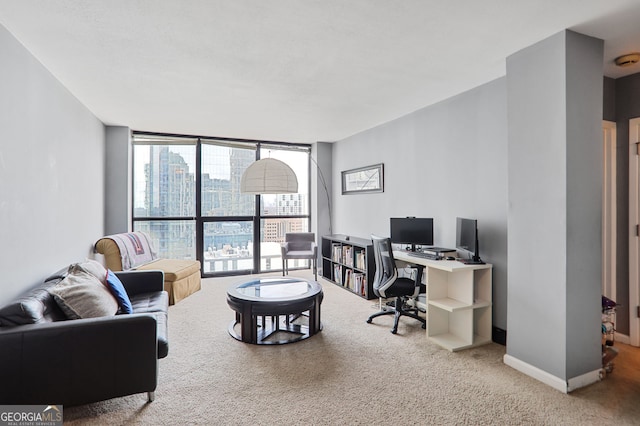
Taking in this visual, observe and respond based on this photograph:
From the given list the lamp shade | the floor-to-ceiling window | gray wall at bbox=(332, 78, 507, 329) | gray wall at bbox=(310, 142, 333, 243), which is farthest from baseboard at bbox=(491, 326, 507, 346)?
the floor-to-ceiling window

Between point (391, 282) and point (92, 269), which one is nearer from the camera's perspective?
point (92, 269)

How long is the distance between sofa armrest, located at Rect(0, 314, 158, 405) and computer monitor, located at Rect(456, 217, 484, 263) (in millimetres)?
2744

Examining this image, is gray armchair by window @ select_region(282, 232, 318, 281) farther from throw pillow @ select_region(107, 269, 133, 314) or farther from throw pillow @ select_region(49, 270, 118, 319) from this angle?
throw pillow @ select_region(49, 270, 118, 319)

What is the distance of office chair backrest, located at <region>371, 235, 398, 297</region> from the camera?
135 inches

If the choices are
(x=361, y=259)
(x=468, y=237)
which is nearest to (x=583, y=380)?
(x=468, y=237)

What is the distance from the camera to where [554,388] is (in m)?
2.37

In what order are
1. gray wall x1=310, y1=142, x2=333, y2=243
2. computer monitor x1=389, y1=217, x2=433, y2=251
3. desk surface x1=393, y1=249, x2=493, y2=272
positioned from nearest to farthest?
1. desk surface x1=393, y1=249, x2=493, y2=272
2. computer monitor x1=389, y1=217, x2=433, y2=251
3. gray wall x1=310, y1=142, x2=333, y2=243

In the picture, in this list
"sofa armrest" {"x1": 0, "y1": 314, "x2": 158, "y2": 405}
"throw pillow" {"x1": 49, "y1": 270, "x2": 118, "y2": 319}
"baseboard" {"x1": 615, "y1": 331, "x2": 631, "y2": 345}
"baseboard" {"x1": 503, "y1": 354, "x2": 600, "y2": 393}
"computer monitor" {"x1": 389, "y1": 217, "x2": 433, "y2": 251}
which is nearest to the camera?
"sofa armrest" {"x1": 0, "y1": 314, "x2": 158, "y2": 405}

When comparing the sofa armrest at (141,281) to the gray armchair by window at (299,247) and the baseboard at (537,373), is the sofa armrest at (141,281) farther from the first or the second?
the baseboard at (537,373)

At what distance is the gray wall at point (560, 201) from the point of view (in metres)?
2.34

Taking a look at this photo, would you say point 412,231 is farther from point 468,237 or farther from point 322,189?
point 322,189

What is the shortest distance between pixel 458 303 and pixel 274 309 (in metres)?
1.73

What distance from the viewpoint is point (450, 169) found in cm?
376

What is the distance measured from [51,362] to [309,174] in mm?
5150
